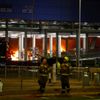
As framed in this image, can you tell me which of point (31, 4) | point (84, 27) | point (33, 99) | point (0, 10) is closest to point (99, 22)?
point (84, 27)

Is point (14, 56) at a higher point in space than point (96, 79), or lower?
higher

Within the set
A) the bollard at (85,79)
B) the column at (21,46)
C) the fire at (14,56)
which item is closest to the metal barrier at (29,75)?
the bollard at (85,79)

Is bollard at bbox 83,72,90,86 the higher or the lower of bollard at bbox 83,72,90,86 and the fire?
the lower

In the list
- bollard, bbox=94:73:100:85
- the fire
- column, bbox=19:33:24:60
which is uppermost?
column, bbox=19:33:24:60

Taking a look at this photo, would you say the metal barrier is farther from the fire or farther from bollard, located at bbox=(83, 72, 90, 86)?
the fire

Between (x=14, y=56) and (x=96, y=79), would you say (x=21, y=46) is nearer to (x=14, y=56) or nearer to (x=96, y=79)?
(x=14, y=56)

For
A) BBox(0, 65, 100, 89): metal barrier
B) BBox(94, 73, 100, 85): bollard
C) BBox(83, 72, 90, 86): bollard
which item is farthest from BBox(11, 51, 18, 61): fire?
BBox(83, 72, 90, 86): bollard

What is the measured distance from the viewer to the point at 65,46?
44781mm

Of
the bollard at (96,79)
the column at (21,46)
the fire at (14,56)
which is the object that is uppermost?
the column at (21,46)

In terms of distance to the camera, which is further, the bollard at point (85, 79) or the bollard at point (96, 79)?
the bollard at point (96, 79)

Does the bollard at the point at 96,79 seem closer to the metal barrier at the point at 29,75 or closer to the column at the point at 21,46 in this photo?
the metal barrier at the point at 29,75

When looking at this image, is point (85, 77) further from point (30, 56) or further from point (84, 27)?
point (84, 27)

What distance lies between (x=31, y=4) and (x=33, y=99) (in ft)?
78.2

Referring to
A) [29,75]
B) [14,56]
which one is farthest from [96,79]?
[14,56]
